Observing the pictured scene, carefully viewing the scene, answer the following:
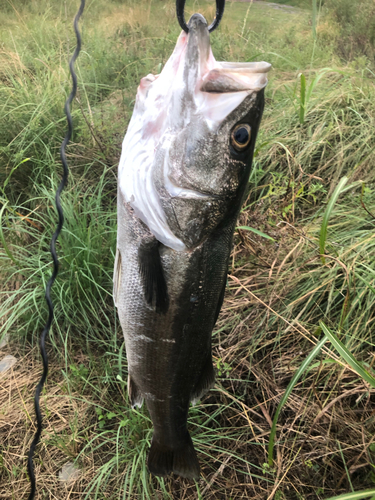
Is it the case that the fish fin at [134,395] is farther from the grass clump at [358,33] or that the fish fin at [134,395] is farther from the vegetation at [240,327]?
the grass clump at [358,33]

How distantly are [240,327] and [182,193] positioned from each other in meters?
1.48

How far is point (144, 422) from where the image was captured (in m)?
1.95

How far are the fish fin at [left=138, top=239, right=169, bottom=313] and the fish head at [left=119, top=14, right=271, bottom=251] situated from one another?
58 mm

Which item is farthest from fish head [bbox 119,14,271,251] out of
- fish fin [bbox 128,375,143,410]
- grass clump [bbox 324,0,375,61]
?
grass clump [bbox 324,0,375,61]

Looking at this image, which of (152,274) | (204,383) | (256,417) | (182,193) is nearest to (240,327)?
A: (256,417)

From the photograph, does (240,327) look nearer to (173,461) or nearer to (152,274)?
(173,461)

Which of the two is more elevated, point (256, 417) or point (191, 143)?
point (191, 143)

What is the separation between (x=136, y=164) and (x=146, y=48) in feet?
13.5

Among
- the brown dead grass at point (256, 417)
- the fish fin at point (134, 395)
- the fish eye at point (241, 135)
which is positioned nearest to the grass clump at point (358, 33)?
the brown dead grass at point (256, 417)

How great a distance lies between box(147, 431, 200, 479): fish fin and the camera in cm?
144

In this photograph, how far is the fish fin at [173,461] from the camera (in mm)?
1442

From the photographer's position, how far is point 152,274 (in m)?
1.13

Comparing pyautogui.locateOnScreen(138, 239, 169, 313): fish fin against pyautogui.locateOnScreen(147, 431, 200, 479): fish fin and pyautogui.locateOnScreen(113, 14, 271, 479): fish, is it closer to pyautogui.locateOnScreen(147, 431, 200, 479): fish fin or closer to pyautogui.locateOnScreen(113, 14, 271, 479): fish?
pyautogui.locateOnScreen(113, 14, 271, 479): fish

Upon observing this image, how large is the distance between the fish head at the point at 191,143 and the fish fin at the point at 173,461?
3.04 feet
